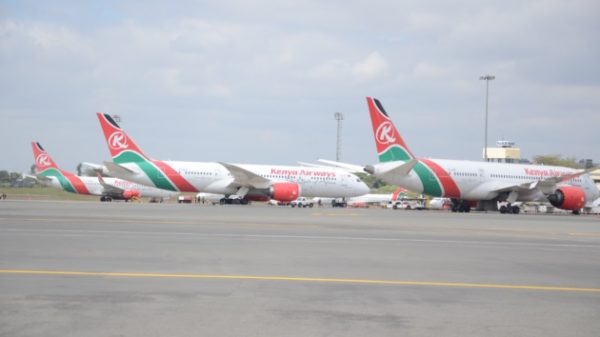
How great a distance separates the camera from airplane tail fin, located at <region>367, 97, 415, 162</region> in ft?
141

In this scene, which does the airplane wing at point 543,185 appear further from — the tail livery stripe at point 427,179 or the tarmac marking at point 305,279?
the tarmac marking at point 305,279

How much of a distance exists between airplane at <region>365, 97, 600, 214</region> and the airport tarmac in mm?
25641

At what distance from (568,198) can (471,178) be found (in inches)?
263

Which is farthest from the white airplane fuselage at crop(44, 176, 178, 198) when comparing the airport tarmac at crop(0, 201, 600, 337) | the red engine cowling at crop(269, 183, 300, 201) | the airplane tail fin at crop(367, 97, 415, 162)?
the airport tarmac at crop(0, 201, 600, 337)

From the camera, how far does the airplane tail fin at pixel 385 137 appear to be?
1688 inches

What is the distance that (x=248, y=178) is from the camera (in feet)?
163

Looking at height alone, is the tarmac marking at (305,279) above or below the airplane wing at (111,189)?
below

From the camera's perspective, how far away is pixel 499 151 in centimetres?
10550

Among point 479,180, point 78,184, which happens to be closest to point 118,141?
point 78,184

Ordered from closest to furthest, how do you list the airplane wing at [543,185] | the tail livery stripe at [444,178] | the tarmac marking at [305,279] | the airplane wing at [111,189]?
the tarmac marking at [305,279]
the tail livery stripe at [444,178]
the airplane wing at [543,185]
the airplane wing at [111,189]

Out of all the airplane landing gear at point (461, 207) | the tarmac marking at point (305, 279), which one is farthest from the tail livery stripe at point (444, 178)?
the tarmac marking at point (305, 279)

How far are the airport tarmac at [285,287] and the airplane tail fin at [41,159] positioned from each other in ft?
183

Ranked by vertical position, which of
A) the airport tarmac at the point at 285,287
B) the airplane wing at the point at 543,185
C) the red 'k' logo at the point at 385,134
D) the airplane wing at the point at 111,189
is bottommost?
the airport tarmac at the point at 285,287

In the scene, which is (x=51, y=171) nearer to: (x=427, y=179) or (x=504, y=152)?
(x=427, y=179)
